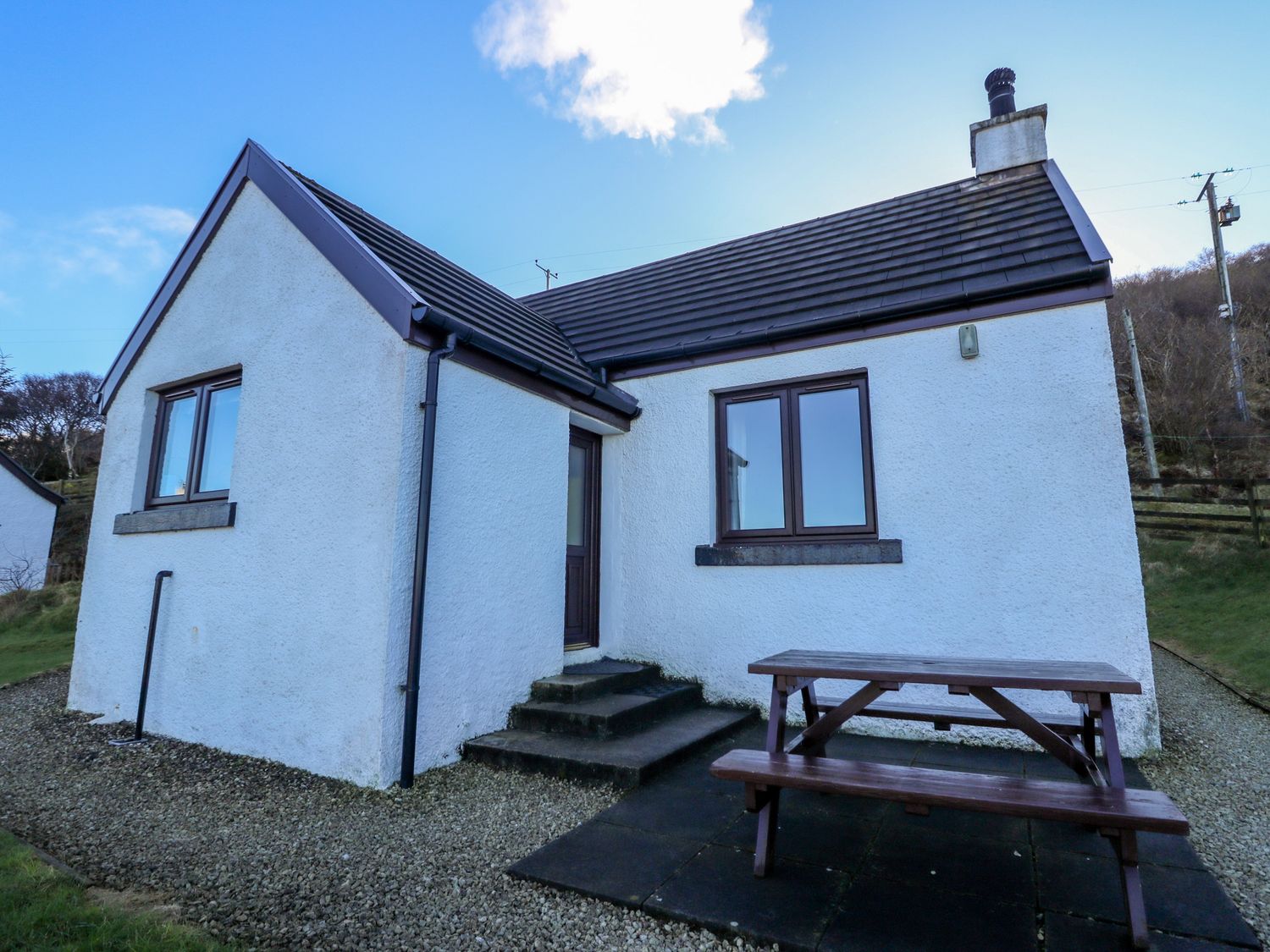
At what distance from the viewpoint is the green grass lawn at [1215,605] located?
7.49 meters

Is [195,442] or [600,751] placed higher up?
[195,442]

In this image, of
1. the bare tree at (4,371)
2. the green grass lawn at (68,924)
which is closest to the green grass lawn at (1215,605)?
the green grass lawn at (68,924)

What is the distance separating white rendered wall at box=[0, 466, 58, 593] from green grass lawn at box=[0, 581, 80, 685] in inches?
358

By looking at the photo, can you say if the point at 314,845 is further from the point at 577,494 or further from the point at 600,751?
the point at 577,494

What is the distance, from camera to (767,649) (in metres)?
5.32

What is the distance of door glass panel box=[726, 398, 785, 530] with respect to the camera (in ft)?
18.9

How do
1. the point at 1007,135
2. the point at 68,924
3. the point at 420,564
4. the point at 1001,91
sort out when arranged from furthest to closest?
1. the point at 1001,91
2. the point at 1007,135
3. the point at 420,564
4. the point at 68,924

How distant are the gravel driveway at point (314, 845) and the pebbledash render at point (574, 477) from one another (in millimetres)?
371

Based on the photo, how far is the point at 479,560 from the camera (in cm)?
465

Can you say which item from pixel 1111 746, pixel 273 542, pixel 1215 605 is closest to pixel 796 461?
pixel 1111 746

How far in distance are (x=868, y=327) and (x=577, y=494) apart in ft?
11.0

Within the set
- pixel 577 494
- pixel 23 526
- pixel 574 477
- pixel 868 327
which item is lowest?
pixel 577 494

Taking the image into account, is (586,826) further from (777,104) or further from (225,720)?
(777,104)

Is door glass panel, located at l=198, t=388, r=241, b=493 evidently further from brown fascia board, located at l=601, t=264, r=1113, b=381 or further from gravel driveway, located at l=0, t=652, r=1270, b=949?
brown fascia board, located at l=601, t=264, r=1113, b=381
